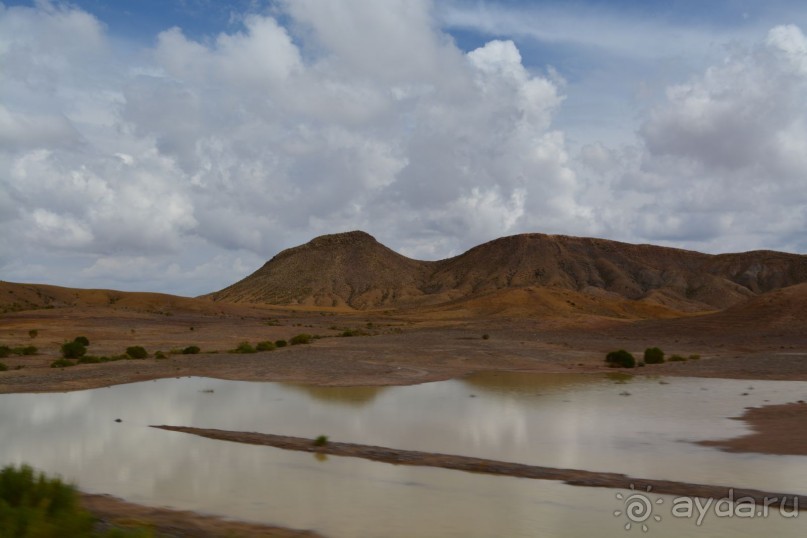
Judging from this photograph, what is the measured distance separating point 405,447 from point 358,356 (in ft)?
72.4

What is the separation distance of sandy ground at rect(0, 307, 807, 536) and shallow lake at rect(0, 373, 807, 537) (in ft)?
3.71

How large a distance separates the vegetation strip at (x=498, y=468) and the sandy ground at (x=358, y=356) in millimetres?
4015

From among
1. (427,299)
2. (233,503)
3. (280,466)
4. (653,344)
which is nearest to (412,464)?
(280,466)

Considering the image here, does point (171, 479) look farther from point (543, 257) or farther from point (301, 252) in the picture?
point (301, 252)

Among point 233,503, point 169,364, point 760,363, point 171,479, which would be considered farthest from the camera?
point 760,363

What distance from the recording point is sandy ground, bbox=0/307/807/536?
18344 mm

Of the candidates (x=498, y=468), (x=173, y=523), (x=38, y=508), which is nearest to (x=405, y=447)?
(x=498, y=468)

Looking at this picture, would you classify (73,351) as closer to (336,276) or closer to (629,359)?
(629,359)

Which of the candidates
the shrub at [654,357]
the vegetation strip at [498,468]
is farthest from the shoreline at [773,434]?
the shrub at [654,357]

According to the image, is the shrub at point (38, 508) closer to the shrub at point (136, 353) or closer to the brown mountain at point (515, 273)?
the shrub at point (136, 353)

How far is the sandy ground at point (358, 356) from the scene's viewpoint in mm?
18344

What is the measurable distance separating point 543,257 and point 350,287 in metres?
41.9

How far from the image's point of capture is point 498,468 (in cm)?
1341

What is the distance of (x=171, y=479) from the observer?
496 inches
